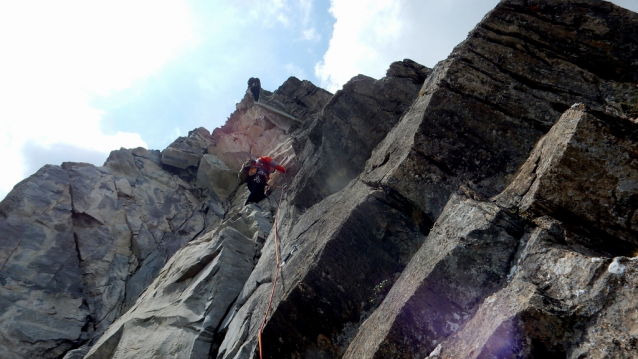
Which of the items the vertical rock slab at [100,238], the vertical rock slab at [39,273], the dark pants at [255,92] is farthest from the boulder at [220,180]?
the vertical rock slab at [39,273]

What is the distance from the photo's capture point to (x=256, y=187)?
63.3ft

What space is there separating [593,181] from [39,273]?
1920cm

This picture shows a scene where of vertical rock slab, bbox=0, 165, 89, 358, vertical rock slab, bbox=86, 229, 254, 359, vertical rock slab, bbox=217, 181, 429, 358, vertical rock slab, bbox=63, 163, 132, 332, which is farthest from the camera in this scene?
vertical rock slab, bbox=63, 163, 132, 332

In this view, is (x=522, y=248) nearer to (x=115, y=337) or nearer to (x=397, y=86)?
(x=397, y=86)

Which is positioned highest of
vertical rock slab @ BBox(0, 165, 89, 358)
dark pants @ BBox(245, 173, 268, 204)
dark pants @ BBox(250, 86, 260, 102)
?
dark pants @ BBox(250, 86, 260, 102)

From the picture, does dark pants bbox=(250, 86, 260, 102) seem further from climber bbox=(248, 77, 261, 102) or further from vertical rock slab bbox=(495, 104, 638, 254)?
vertical rock slab bbox=(495, 104, 638, 254)

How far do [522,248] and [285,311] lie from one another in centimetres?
423

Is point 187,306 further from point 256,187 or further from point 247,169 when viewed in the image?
point 247,169

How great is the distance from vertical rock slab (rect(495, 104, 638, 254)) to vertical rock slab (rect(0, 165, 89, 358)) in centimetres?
1627

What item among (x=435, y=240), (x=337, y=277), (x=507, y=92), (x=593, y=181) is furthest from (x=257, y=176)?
(x=593, y=181)

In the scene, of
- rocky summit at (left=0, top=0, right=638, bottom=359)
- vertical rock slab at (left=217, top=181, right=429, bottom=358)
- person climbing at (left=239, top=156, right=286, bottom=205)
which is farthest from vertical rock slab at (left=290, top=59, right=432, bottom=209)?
person climbing at (left=239, top=156, right=286, bottom=205)

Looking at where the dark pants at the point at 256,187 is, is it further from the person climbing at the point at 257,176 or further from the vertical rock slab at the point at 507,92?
the vertical rock slab at the point at 507,92

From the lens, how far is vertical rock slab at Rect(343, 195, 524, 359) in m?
5.31

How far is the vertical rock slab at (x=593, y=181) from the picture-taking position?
520 centimetres
